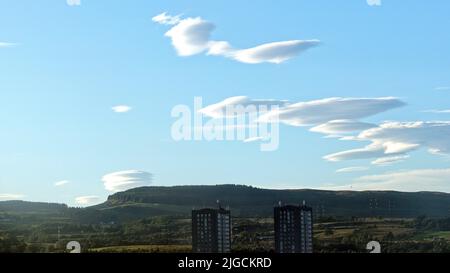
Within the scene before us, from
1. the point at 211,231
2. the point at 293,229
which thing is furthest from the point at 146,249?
the point at 293,229

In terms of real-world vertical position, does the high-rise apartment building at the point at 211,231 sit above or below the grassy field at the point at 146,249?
above

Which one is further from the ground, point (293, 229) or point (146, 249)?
point (293, 229)

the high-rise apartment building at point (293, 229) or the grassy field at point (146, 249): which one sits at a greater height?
the high-rise apartment building at point (293, 229)

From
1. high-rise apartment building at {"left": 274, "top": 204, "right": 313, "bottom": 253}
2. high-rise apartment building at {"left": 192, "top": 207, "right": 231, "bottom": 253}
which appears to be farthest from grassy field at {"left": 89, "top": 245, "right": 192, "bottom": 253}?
high-rise apartment building at {"left": 274, "top": 204, "right": 313, "bottom": 253}

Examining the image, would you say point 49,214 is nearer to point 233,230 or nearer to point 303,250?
point 233,230

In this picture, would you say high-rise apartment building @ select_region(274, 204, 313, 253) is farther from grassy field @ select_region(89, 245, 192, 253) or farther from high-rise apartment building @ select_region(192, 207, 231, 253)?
grassy field @ select_region(89, 245, 192, 253)

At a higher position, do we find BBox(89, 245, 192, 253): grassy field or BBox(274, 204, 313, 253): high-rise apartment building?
BBox(274, 204, 313, 253): high-rise apartment building

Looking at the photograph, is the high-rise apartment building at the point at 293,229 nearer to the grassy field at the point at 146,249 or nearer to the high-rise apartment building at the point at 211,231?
the high-rise apartment building at the point at 211,231

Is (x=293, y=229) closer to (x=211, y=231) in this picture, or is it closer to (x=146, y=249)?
(x=211, y=231)

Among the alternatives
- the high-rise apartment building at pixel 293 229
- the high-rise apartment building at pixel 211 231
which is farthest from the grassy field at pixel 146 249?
the high-rise apartment building at pixel 293 229

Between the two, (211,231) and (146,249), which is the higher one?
(211,231)

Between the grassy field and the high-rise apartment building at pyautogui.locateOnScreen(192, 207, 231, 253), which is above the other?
the high-rise apartment building at pyautogui.locateOnScreen(192, 207, 231, 253)
